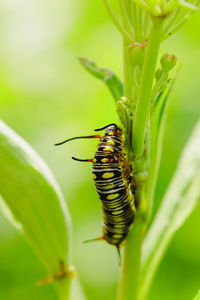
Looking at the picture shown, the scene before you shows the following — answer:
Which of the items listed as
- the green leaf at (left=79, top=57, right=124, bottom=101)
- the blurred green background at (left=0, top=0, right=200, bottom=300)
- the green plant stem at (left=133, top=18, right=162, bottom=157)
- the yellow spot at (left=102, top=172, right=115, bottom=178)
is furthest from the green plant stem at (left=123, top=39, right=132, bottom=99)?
the blurred green background at (left=0, top=0, right=200, bottom=300)

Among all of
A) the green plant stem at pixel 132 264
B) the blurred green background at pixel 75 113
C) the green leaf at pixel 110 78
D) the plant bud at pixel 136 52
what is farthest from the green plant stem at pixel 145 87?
the blurred green background at pixel 75 113

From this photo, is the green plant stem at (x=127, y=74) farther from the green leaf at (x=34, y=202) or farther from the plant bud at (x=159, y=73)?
the green leaf at (x=34, y=202)

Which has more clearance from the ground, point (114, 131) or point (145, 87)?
point (145, 87)

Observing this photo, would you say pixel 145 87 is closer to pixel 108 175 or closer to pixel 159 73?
pixel 159 73

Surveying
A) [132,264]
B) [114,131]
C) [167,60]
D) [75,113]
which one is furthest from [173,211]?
[75,113]

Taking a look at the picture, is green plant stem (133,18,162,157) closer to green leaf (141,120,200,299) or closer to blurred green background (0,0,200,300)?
green leaf (141,120,200,299)

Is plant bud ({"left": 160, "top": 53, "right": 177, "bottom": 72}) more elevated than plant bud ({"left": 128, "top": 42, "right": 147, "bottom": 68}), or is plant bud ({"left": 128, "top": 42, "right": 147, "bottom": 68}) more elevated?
plant bud ({"left": 128, "top": 42, "right": 147, "bottom": 68})

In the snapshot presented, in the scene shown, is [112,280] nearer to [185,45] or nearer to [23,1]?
[185,45]

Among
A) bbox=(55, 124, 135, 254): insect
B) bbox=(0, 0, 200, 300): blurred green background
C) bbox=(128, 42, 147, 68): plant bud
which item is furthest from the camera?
bbox=(0, 0, 200, 300): blurred green background
